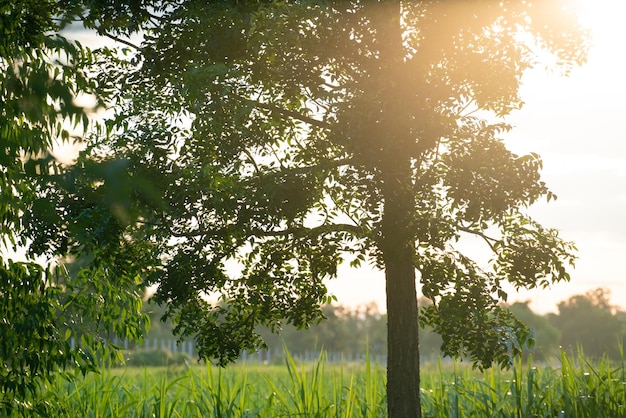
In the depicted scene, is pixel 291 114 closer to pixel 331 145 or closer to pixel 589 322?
pixel 331 145

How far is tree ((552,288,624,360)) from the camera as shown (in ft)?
236

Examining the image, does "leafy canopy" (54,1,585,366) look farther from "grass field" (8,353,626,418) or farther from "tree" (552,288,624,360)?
"tree" (552,288,624,360)

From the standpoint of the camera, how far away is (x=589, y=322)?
78250 mm

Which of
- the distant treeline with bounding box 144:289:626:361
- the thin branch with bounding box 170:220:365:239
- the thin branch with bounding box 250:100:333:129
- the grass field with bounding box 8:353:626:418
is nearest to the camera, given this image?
the thin branch with bounding box 170:220:365:239

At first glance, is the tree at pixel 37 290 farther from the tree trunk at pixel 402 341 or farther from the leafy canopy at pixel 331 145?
the tree trunk at pixel 402 341

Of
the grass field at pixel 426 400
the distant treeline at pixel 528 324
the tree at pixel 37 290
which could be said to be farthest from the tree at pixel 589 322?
the tree at pixel 37 290

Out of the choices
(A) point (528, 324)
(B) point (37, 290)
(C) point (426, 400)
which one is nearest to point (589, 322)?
(A) point (528, 324)

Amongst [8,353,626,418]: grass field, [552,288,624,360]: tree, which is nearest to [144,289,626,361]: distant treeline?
[552,288,624,360]: tree

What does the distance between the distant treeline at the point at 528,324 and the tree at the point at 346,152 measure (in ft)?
158

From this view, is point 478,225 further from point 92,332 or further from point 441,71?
point 92,332

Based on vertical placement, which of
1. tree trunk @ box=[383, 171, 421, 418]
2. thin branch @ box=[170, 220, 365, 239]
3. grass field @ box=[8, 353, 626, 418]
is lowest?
grass field @ box=[8, 353, 626, 418]

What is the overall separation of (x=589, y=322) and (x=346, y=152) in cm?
7473

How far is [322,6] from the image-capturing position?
8562 mm

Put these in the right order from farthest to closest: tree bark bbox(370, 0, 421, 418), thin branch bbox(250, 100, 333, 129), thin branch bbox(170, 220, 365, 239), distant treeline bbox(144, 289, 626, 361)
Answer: distant treeline bbox(144, 289, 626, 361) → thin branch bbox(250, 100, 333, 129) → thin branch bbox(170, 220, 365, 239) → tree bark bbox(370, 0, 421, 418)
